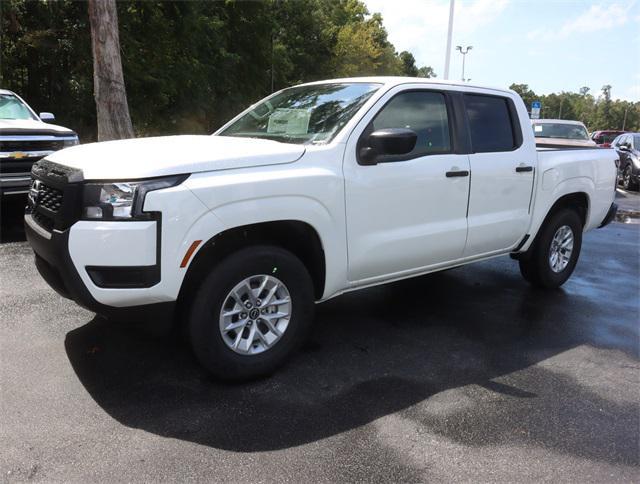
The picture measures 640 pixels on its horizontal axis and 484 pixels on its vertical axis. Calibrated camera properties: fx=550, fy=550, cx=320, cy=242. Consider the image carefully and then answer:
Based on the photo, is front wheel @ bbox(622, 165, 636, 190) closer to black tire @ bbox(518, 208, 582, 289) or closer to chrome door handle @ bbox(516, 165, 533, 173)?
black tire @ bbox(518, 208, 582, 289)

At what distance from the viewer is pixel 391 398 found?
335 centimetres

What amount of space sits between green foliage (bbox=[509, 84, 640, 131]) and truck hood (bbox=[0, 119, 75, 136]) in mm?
103792

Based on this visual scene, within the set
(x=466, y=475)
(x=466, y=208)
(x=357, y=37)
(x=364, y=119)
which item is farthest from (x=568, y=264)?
(x=357, y=37)

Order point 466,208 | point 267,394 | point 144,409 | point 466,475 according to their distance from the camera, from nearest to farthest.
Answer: point 466,475, point 144,409, point 267,394, point 466,208

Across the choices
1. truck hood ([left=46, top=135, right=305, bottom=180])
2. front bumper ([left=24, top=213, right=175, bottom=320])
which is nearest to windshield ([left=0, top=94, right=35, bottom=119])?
truck hood ([left=46, top=135, right=305, bottom=180])

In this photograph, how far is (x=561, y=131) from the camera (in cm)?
1436

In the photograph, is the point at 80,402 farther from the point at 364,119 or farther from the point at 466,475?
the point at 364,119

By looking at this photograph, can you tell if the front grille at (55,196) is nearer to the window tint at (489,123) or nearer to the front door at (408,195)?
the front door at (408,195)

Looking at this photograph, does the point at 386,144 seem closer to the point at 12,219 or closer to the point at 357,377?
the point at 357,377

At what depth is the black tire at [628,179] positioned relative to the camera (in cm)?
1653

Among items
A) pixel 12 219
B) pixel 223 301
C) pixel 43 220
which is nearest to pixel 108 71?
pixel 12 219

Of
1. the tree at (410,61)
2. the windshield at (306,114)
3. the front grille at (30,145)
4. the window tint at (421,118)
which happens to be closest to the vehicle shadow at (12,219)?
the front grille at (30,145)

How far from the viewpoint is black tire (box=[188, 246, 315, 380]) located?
10.4 feet

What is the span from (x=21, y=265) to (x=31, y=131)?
2682 millimetres
